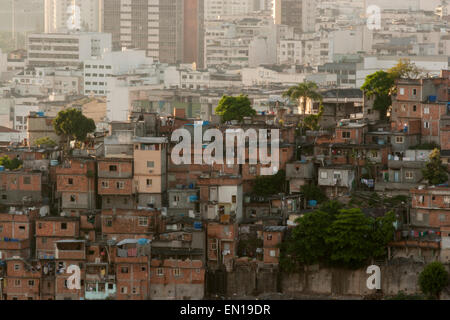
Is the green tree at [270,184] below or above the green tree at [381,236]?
above

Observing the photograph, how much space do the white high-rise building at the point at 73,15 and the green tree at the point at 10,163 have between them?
56.1 m

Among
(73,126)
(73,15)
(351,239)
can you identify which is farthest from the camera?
(73,15)

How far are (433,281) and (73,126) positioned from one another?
13.6 m

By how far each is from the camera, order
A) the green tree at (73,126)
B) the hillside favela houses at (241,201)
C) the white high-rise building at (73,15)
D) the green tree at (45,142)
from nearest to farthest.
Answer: the hillside favela houses at (241,201)
the green tree at (45,142)
the green tree at (73,126)
the white high-rise building at (73,15)

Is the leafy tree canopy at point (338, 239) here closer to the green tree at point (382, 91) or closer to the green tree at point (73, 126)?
the green tree at point (382, 91)

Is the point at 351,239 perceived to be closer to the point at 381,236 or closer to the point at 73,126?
the point at 381,236

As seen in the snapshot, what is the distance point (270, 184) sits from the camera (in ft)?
110

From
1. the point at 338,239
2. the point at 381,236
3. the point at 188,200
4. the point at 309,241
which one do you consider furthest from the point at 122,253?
the point at 381,236

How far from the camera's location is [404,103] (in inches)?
1403

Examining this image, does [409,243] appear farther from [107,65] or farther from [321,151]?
[107,65]

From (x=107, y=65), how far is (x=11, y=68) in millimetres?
14243

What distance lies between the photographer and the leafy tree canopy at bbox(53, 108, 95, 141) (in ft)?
128

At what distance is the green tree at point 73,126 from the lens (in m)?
39.0

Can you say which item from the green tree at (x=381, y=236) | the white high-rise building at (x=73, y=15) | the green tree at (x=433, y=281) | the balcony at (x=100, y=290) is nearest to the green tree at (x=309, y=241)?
the green tree at (x=381, y=236)
